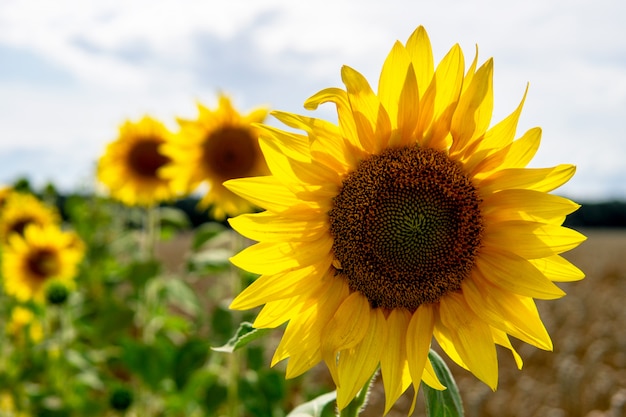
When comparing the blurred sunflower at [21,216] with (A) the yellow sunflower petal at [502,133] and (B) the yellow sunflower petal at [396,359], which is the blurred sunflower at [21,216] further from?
(A) the yellow sunflower petal at [502,133]

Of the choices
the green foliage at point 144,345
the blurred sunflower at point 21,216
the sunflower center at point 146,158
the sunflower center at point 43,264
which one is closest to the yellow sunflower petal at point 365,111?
the green foliage at point 144,345

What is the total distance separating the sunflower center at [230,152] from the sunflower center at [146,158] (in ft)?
2.71

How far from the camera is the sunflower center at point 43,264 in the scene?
3.80m

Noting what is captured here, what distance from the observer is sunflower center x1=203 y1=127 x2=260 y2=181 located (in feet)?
9.54

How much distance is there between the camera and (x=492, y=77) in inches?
47.9

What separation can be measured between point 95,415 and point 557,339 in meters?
4.08

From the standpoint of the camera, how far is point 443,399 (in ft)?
4.09

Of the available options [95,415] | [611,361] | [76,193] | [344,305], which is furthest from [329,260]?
[611,361]

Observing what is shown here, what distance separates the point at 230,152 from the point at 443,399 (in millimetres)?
1870

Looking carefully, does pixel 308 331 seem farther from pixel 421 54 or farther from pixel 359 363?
pixel 421 54

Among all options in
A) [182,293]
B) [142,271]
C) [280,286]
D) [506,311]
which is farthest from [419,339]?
[142,271]

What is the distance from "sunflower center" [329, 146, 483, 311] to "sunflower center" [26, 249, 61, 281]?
288cm

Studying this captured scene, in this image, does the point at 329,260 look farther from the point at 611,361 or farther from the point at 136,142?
the point at 611,361

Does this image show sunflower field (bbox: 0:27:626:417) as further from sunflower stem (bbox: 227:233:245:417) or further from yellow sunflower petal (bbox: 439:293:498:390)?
sunflower stem (bbox: 227:233:245:417)
